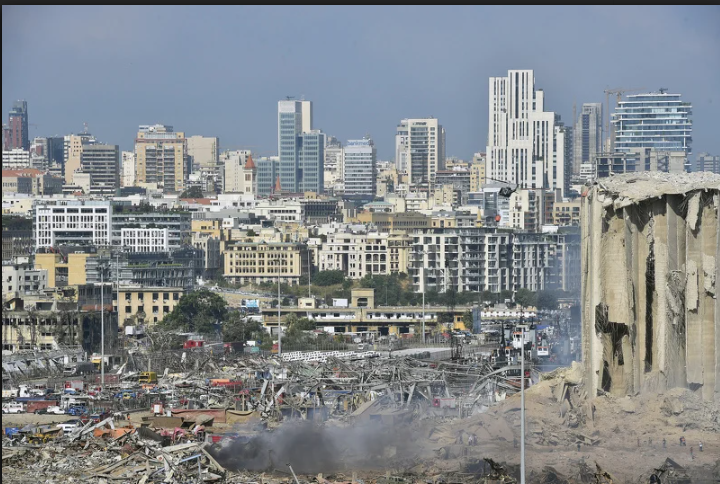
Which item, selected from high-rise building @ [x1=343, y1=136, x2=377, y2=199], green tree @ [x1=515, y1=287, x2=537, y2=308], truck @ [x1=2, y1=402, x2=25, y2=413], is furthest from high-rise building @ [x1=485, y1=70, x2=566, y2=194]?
truck @ [x1=2, y1=402, x2=25, y2=413]

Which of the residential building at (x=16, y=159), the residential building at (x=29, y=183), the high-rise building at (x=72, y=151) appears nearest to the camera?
the residential building at (x=29, y=183)

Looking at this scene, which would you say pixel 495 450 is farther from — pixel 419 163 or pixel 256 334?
pixel 419 163

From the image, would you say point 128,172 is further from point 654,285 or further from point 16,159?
point 654,285

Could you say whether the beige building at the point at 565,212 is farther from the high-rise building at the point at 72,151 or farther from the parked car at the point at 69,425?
the parked car at the point at 69,425

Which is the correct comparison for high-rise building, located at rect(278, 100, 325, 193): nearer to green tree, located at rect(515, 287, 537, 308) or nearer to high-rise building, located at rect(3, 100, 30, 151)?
high-rise building, located at rect(3, 100, 30, 151)

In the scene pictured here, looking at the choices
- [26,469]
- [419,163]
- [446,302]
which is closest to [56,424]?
[26,469]

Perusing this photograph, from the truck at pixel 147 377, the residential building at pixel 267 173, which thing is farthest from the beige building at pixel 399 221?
the truck at pixel 147 377

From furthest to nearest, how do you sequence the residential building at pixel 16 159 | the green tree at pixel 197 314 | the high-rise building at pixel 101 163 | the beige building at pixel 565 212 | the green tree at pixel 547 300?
the residential building at pixel 16 159 < the high-rise building at pixel 101 163 < the beige building at pixel 565 212 < the green tree at pixel 547 300 < the green tree at pixel 197 314
